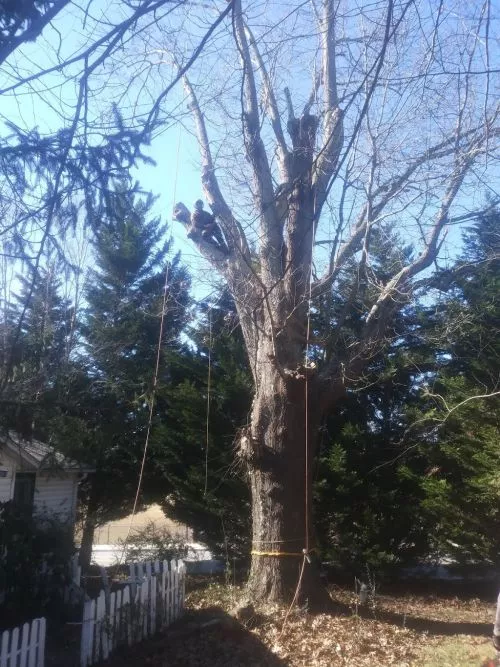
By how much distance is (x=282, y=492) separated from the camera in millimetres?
8867

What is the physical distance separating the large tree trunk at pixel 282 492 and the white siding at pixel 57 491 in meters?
7.87

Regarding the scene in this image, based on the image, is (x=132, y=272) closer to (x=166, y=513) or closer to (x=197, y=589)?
(x=166, y=513)

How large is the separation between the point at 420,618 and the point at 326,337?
4.34 m

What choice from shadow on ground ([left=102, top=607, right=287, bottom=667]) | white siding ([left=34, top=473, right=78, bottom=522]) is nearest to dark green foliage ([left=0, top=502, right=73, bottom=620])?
shadow on ground ([left=102, top=607, right=287, bottom=667])

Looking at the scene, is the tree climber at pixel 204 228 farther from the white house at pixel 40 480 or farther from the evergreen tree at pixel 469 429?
the white house at pixel 40 480

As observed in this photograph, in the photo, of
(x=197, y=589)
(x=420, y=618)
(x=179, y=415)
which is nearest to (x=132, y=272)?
(x=179, y=415)

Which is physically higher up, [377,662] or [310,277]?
[310,277]

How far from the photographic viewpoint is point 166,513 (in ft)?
48.9

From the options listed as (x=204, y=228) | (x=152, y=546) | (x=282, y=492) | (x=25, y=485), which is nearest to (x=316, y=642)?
(x=282, y=492)

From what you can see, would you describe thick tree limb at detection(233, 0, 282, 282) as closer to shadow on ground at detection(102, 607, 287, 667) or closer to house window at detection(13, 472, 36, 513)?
shadow on ground at detection(102, 607, 287, 667)

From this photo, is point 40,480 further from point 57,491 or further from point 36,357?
point 36,357

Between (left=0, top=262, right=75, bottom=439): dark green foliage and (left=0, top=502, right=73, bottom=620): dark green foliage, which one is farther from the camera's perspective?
(left=0, top=502, right=73, bottom=620): dark green foliage

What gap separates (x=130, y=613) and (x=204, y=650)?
3.82 feet

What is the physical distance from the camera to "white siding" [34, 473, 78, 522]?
15.6 metres
